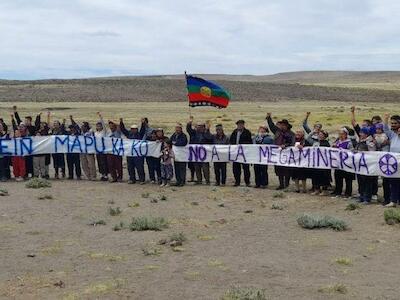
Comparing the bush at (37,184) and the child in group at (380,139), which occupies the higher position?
the child in group at (380,139)

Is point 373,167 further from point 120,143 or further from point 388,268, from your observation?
point 120,143

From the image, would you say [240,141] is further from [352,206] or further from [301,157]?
[352,206]

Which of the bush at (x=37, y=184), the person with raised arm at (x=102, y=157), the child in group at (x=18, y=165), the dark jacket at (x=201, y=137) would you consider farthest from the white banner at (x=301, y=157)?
the child in group at (x=18, y=165)

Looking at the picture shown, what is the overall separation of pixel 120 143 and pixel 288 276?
35.7ft

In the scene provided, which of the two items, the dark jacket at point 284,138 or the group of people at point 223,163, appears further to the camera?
the dark jacket at point 284,138

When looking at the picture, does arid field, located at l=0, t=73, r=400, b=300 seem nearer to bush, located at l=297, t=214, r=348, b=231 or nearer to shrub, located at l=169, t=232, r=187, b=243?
shrub, located at l=169, t=232, r=187, b=243

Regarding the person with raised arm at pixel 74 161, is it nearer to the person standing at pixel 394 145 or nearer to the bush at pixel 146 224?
the bush at pixel 146 224

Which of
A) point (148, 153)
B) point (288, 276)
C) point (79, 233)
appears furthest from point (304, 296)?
point (148, 153)

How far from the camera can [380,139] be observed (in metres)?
16.2

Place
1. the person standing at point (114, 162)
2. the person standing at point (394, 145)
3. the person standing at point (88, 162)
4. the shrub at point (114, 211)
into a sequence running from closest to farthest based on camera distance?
the shrub at point (114, 211), the person standing at point (394, 145), the person standing at point (114, 162), the person standing at point (88, 162)

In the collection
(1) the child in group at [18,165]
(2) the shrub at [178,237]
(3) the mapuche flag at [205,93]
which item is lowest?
(2) the shrub at [178,237]

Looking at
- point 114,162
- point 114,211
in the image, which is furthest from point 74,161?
point 114,211

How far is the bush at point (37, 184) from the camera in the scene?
1912cm

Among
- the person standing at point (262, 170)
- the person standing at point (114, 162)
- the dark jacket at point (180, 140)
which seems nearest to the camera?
the person standing at point (262, 170)
